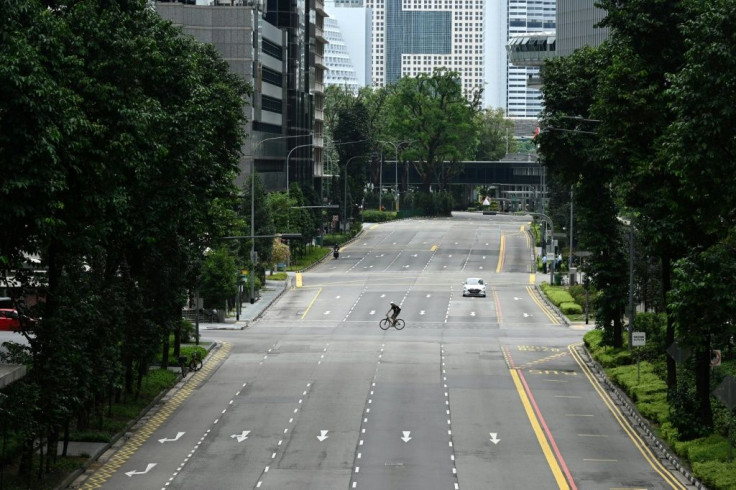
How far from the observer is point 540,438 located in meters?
46.1

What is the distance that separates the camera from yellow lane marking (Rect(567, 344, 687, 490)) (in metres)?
40.4

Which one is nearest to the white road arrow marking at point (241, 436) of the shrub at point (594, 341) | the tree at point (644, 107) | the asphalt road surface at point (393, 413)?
the asphalt road surface at point (393, 413)

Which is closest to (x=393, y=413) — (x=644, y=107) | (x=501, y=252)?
(x=644, y=107)

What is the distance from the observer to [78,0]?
4259 cm

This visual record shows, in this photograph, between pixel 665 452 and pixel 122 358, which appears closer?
pixel 665 452

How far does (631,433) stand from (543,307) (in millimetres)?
48785

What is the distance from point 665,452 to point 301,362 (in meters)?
25.1

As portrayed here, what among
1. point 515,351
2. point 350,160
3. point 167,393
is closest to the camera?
point 167,393

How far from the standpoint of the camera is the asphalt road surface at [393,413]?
4022 centimetres

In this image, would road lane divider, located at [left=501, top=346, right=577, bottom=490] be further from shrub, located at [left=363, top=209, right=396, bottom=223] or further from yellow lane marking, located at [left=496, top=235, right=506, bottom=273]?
shrub, located at [left=363, top=209, right=396, bottom=223]

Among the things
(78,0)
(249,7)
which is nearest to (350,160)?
(249,7)

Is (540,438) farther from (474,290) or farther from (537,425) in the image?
(474,290)

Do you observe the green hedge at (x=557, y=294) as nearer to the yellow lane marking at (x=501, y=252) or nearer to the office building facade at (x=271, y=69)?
the yellow lane marking at (x=501, y=252)

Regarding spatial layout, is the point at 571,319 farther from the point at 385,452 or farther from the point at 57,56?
the point at 57,56
